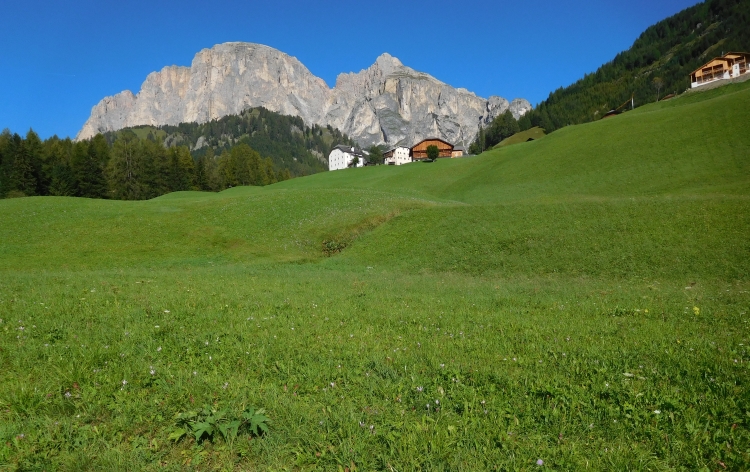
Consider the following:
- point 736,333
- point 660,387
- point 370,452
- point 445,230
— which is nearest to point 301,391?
point 370,452

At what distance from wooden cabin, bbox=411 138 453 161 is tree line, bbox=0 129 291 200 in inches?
3073

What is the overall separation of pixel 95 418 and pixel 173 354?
2.08 meters

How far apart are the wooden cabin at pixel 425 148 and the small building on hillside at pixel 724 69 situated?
258ft

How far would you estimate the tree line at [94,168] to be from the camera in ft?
288

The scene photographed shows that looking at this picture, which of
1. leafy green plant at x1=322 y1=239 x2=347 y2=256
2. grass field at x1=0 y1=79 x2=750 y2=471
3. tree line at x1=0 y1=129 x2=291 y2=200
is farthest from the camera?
tree line at x1=0 y1=129 x2=291 y2=200

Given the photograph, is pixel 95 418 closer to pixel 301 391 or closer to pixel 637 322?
pixel 301 391

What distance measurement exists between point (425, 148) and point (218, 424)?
521 ft

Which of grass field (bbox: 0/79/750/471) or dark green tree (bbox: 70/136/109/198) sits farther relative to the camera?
dark green tree (bbox: 70/136/109/198)

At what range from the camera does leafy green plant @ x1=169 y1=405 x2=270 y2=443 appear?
5004 mm

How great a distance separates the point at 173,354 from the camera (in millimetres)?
7566

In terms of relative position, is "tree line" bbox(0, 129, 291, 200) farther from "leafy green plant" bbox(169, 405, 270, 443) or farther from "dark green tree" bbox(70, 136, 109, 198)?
"leafy green plant" bbox(169, 405, 270, 443)

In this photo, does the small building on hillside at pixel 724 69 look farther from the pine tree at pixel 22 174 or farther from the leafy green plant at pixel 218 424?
the pine tree at pixel 22 174

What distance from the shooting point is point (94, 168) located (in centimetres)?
9169

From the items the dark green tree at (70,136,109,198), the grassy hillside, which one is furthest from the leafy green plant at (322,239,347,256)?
the grassy hillside
